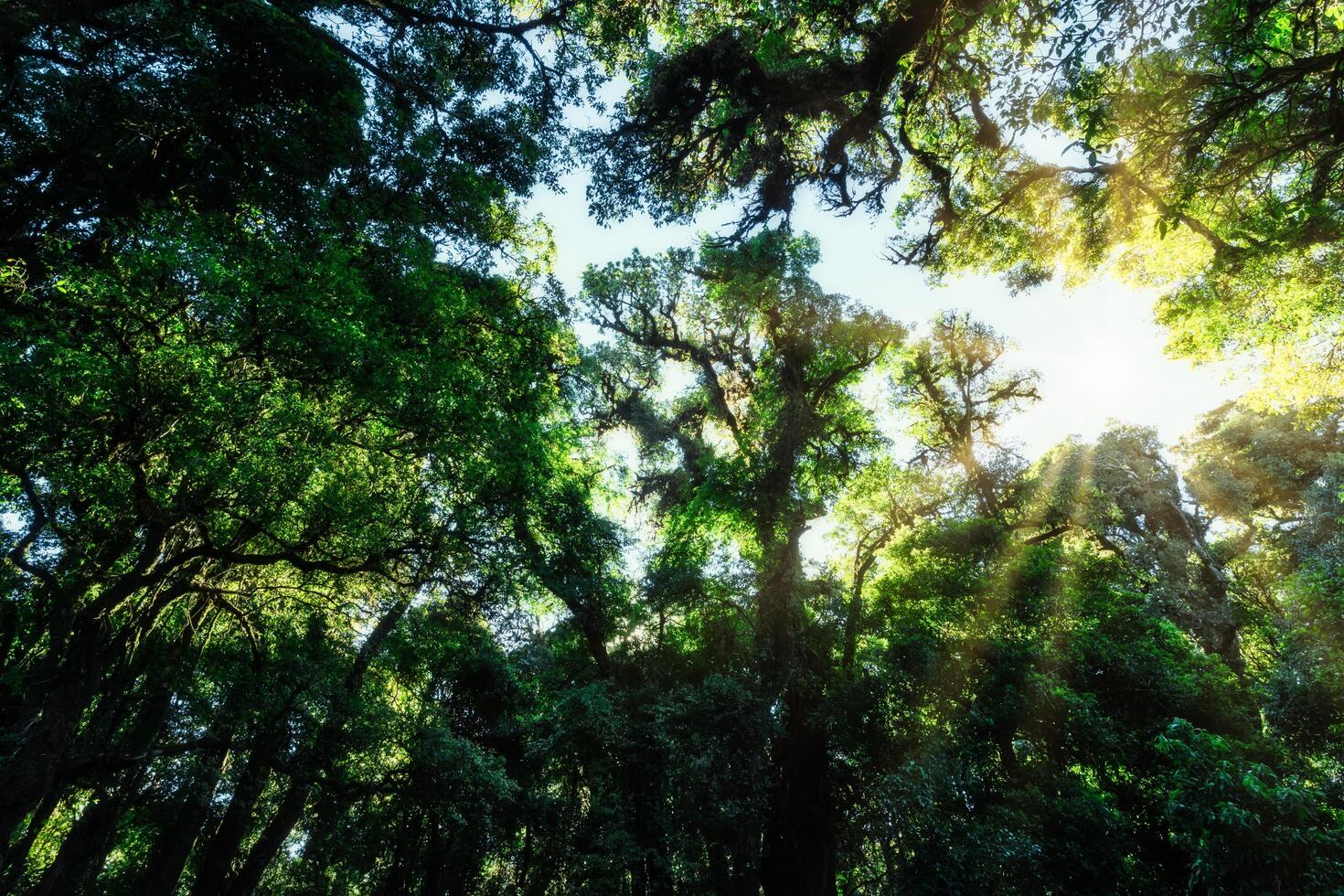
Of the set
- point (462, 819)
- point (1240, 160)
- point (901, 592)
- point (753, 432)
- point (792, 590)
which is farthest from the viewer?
point (753, 432)

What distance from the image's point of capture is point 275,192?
7.79 meters

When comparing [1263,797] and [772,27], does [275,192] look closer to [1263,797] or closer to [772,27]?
[772,27]

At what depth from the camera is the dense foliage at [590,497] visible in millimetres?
6305

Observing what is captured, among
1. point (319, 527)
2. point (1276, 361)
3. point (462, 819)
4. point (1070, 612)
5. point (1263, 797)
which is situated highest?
point (1276, 361)

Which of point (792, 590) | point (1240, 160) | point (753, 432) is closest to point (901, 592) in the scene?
point (792, 590)

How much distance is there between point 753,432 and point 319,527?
35.1 ft

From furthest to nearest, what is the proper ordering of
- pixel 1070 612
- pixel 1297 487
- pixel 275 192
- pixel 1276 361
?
pixel 1297 487
pixel 1070 612
pixel 1276 361
pixel 275 192

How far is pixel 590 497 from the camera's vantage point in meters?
14.9

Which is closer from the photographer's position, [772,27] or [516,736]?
[772,27]

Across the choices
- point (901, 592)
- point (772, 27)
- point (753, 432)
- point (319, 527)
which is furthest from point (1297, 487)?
point (319, 527)

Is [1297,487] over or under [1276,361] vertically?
over

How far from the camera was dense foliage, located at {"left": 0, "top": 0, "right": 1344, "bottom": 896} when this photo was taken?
6305mm

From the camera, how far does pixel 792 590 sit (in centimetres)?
1240

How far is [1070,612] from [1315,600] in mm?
4288
